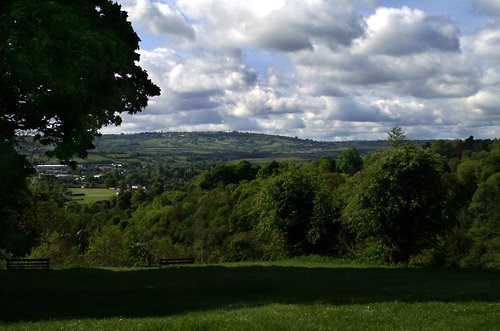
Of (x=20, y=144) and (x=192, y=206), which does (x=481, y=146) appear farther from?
(x=20, y=144)

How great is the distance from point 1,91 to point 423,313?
15721 millimetres

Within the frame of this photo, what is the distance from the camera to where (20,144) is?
2314cm

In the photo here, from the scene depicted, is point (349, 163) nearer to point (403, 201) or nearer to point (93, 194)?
point (93, 194)

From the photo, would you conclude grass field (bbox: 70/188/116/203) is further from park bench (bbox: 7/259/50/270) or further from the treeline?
park bench (bbox: 7/259/50/270)

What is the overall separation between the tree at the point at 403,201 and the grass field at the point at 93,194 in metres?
122

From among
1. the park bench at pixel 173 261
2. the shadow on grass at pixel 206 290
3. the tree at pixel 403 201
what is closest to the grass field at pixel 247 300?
the shadow on grass at pixel 206 290

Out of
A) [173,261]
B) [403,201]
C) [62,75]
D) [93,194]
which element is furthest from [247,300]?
[93,194]

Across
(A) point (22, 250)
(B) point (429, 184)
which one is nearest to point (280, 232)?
(B) point (429, 184)

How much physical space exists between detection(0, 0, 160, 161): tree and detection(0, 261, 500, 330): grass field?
6642 mm

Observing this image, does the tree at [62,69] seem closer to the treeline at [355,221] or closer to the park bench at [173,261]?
the treeline at [355,221]

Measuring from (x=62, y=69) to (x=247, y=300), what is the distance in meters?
12.1

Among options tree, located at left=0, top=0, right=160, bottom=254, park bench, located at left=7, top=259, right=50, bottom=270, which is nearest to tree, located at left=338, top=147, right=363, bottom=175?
park bench, located at left=7, top=259, right=50, bottom=270

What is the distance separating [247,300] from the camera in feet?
71.4

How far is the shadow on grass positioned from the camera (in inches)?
778
